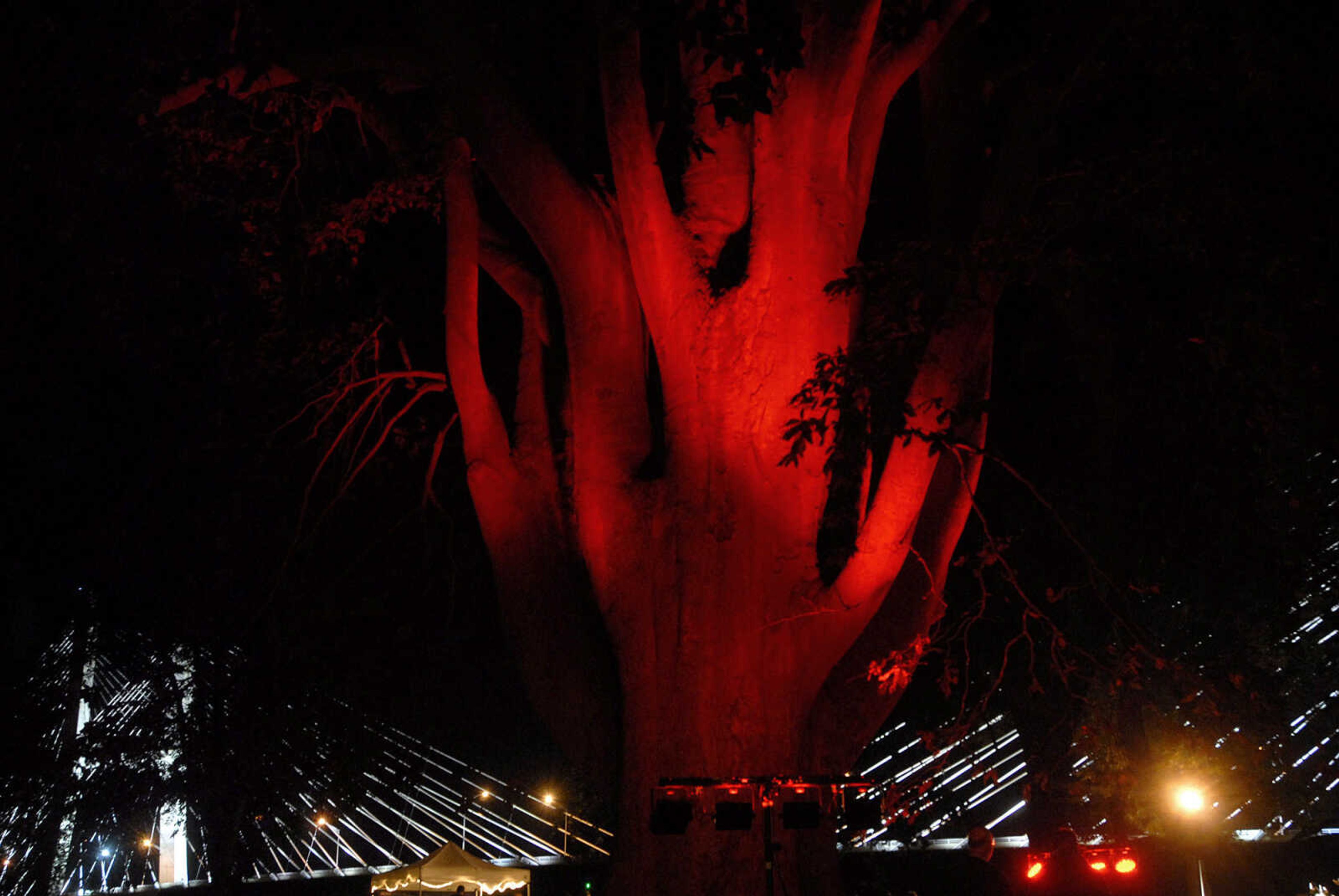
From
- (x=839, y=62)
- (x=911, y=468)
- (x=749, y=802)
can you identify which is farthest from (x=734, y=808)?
(x=839, y=62)

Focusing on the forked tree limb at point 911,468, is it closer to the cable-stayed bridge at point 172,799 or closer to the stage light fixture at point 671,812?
the stage light fixture at point 671,812

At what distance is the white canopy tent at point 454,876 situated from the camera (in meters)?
14.0

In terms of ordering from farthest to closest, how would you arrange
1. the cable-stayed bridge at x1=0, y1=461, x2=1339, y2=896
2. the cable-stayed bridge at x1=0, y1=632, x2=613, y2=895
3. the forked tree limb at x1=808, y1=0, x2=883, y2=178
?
1. the cable-stayed bridge at x1=0, y1=632, x2=613, y2=895
2. the cable-stayed bridge at x1=0, y1=461, x2=1339, y2=896
3. the forked tree limb at x1=808, y1=0, x2=883, y2=178

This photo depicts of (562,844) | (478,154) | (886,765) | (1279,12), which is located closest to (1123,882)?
(1279,12)

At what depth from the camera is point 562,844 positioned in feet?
93.0

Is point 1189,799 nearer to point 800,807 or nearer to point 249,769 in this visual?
point 800,807

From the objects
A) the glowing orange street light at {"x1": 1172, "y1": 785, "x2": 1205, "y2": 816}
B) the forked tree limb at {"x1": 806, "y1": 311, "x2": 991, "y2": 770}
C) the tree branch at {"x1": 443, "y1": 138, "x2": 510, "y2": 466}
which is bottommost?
the glowing orange street light at {"x1": 1172, "y1": 785, "x2": 1205, "y2": 816}

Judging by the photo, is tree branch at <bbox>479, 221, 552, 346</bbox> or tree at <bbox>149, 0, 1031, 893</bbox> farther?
tree branch at <bbox>479, 221, 552, 346</bbox>

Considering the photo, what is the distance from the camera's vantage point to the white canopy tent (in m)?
14.0

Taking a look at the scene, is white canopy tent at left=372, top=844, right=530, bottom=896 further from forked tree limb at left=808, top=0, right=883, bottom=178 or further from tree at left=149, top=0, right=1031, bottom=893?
forked tree limb at left=808, top=0, right=883, bottom=178

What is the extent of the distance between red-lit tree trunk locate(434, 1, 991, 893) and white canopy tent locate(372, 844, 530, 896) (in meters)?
9.46

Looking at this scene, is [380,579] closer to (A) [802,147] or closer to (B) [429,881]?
(B) [429,881]

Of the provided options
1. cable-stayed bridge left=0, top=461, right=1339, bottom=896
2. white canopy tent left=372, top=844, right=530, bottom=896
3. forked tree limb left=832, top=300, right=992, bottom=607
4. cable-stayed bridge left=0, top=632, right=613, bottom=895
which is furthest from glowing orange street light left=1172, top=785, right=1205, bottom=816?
Answer: white canopy tent left=372, top=844, right=530, bottom=896

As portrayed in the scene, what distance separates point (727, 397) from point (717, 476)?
38cm
